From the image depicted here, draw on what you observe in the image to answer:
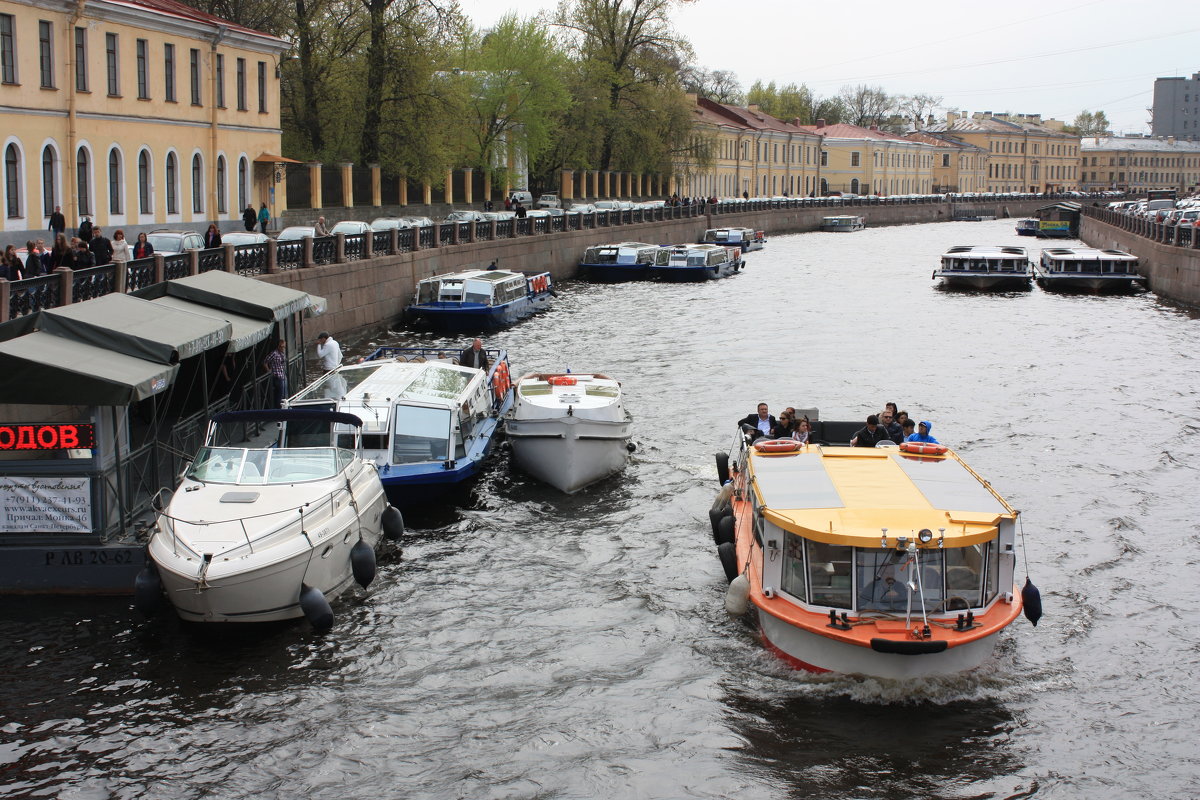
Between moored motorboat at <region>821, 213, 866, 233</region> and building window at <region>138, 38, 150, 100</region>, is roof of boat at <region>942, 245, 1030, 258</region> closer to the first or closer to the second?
building window at <region>138, 38, 150, 100</region>

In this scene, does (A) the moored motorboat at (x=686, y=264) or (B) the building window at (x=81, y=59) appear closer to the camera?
(B) the building window at (x=81, y=59)

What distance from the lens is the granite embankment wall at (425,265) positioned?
31.6m

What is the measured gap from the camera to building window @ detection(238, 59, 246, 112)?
40875 mm

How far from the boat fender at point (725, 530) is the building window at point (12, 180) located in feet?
69.2

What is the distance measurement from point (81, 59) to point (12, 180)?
4126 mm

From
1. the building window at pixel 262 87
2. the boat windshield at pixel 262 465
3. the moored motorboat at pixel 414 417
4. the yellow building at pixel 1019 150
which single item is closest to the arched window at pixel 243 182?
the building window at pixel 262 87

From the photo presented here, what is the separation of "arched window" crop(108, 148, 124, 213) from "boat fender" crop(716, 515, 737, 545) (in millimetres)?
23575

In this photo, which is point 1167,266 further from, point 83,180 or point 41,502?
point 41,502

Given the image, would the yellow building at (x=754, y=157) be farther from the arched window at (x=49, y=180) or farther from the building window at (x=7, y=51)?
the building window at (x=7, y=51)

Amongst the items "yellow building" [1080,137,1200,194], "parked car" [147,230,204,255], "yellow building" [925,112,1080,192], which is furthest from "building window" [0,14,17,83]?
"yellow building" [1080,137,1200,194]

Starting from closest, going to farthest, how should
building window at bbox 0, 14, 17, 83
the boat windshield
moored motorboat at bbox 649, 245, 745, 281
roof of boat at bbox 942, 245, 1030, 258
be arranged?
the boat windshield → building window at bbox 0, 14, 17, 83 → roof of boat at bbox 942, 245, 1030, 258 → moored motorboat at bbox 649, 245, 745, 281

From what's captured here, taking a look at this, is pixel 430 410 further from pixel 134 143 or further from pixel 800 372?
pixel 134 143

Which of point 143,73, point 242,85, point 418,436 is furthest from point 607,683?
point 242,85

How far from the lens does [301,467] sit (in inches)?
567
